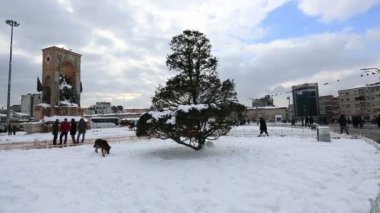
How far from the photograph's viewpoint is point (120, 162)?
12039mm

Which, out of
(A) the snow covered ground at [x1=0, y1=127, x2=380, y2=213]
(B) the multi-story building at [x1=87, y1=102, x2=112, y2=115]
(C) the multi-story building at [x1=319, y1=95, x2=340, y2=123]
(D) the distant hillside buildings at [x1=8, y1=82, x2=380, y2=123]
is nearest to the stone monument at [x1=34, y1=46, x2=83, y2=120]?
(A) the snow covered ground at [x1=0, y1=127, x2=380, y2=213]

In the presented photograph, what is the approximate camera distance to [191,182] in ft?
32.0

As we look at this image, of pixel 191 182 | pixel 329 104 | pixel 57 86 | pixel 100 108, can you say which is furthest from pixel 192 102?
pixel 329 104

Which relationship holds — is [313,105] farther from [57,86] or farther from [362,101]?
[57,86]

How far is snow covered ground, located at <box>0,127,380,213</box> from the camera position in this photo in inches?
319

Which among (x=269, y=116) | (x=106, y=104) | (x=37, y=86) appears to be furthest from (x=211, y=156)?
(x=106, y=104)

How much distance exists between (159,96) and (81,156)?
3.96 meters

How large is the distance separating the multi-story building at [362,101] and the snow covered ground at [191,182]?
350ft

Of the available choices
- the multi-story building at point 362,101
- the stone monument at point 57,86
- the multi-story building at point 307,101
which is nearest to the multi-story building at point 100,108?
the multi-story building at point 307,101

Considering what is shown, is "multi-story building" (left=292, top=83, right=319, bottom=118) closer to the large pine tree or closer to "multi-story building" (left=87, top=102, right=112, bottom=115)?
the large pine tree

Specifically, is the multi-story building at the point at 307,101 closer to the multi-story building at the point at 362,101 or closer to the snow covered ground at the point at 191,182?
the multi-story building at the point at 362,101

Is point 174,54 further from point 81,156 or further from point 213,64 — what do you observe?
point 81,156

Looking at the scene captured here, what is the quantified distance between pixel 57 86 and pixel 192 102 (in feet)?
112

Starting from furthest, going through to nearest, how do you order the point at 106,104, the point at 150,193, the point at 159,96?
1. the point at 106,104
2. the point at 159,96
3. the point at 150,193
